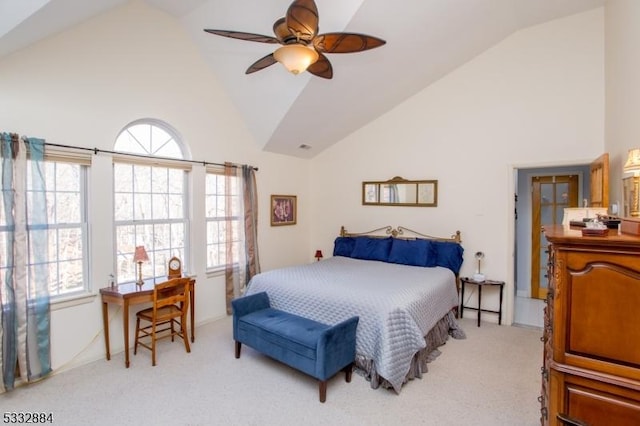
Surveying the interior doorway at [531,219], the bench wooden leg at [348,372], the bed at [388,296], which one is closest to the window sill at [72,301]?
the bed at [388,296]

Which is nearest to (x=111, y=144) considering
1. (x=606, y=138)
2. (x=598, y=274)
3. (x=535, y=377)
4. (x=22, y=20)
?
(x=22, y=20)

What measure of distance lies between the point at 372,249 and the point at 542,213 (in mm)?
3050

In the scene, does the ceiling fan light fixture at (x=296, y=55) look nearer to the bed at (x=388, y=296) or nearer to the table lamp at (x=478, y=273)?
the bed at (x=388, y=296)

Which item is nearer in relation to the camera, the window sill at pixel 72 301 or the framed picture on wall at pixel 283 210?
the window sill at pixel 72 301

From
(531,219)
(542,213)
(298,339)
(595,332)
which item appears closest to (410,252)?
(298,339)

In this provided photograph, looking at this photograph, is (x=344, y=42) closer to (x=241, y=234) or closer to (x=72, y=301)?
(x=241, y=234)

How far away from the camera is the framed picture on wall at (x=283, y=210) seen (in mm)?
5480

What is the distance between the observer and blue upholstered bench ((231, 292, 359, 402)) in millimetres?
2689

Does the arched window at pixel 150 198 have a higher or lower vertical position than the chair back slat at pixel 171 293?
higher

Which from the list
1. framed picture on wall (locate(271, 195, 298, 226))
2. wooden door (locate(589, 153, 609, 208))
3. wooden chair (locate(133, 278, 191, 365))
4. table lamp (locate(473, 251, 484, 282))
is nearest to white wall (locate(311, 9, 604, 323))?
table lamp (locate(473, 251, 484, 282))

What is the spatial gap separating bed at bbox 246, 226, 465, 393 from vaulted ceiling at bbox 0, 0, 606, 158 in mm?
2114

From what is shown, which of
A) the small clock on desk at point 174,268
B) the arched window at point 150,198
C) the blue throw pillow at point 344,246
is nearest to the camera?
the arched window at point 150,198

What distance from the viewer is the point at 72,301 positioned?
3.21 metres

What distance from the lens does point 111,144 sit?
346 cm
